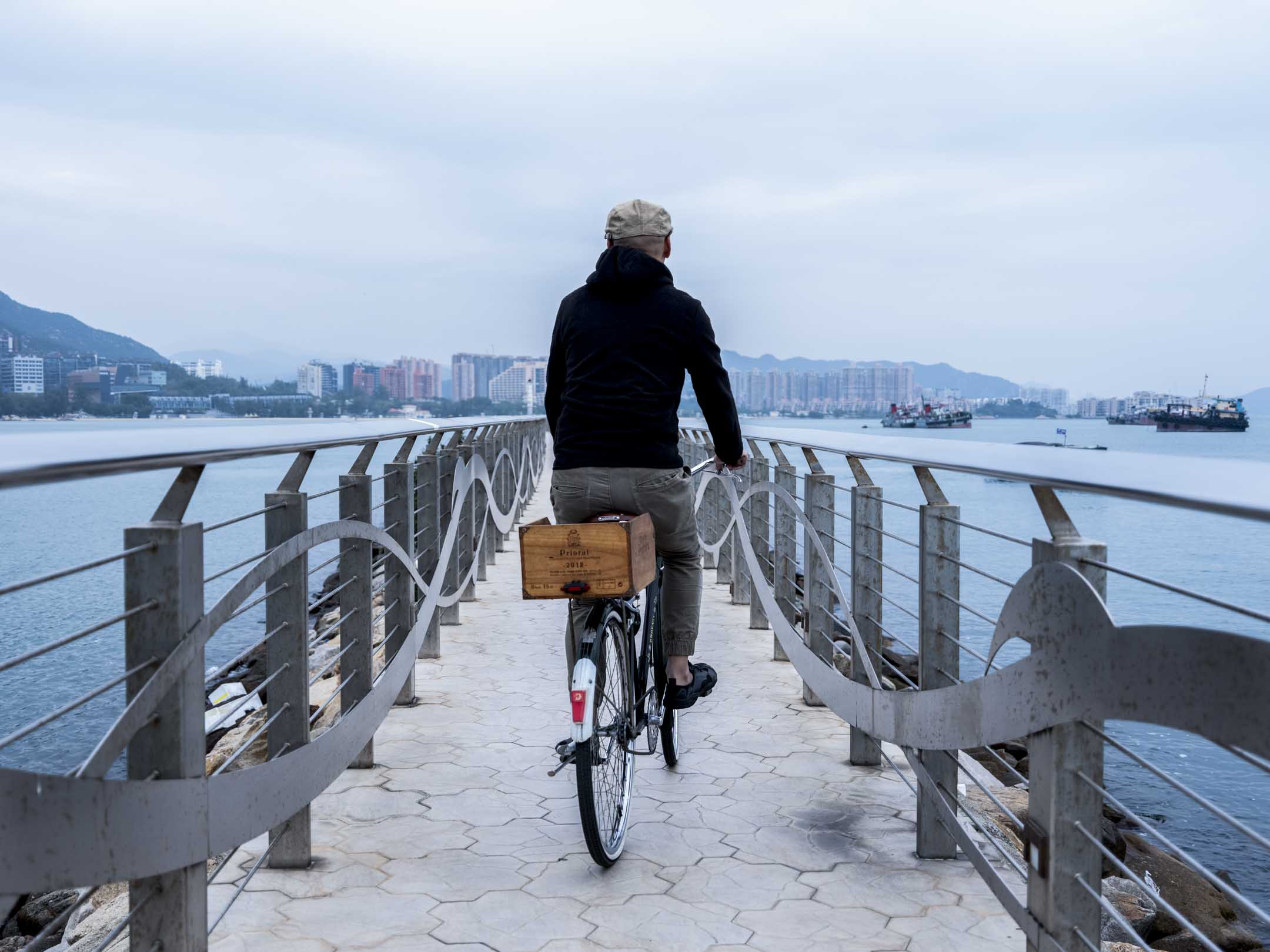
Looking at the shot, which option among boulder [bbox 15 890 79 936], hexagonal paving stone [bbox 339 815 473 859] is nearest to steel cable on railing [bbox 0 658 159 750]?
hexagonal paving stone [bbox 339 815 473 859]

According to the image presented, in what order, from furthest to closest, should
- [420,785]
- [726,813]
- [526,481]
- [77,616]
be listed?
[77,616] → [526,481] → [420,785] → [726,813]

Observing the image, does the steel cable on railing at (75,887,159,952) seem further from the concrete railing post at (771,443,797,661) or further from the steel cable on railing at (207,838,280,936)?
the concrete railing post at (771,443,797,661)

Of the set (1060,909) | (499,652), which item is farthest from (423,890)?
(499,652)

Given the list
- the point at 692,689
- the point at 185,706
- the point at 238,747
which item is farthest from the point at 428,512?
the point at 185,706

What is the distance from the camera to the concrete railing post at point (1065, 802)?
87.0 inches

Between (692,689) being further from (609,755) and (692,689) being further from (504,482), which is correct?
(504,482)

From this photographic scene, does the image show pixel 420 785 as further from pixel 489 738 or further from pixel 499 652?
pixel 499 652

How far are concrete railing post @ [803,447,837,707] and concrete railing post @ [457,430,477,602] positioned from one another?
9.55 ft

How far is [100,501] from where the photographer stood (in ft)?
185

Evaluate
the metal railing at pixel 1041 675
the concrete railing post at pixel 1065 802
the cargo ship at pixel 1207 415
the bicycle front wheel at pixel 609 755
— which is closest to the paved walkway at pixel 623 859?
the bicycle front wheel at pixel 609 755

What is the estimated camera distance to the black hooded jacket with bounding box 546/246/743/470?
11.9ft

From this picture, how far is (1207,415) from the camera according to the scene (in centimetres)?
7719

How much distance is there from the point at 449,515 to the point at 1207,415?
80928mm

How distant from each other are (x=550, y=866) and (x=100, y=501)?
58830 millimetres
